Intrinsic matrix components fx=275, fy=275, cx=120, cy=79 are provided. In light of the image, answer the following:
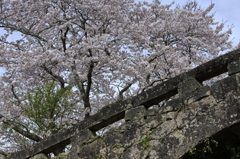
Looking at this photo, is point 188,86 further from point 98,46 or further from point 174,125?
point 98,46

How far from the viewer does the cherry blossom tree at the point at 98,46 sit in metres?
9.66

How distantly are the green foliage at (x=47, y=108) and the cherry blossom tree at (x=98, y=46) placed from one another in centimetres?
169

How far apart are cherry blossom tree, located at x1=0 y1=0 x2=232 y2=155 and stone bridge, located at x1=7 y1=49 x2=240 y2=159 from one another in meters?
4.61

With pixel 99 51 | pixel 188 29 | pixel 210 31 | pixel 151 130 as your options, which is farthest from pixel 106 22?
pixel 151 130

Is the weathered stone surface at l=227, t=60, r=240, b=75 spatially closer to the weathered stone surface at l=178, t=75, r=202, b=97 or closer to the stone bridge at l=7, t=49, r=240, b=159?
the stone bridge at l=7, t=49, r=240, b=159

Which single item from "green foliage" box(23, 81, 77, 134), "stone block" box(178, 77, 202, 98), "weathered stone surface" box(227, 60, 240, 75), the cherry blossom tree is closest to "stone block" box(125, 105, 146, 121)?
"stone block" box(178, 77, 202, 98)

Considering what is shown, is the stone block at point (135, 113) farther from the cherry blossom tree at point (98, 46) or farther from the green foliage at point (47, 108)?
the cherry blossom tree at point (98, 46)

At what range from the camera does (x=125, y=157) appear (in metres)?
4.16

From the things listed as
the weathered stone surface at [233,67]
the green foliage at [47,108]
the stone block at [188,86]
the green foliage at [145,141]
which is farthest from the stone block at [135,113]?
the green foliage at [47,108]

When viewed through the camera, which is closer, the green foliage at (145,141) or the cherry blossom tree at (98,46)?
the green foliage at (145,141)

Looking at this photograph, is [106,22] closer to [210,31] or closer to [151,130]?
[210,31]

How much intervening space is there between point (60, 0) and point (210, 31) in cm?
634

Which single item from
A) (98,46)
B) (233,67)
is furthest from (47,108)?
(233,67)

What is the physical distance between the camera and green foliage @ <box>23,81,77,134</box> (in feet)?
22.2
